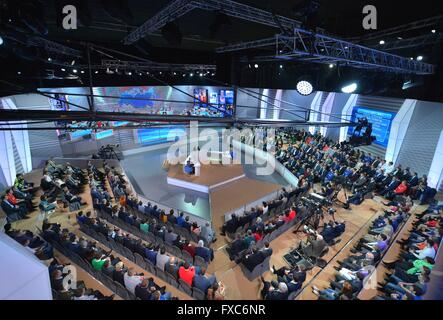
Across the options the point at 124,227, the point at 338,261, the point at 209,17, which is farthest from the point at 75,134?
the point at 338,261

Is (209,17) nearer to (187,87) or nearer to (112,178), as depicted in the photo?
(112,178)

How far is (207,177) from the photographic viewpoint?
12.5 meters

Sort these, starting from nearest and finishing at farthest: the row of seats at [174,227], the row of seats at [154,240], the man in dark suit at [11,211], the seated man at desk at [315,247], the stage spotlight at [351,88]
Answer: the row of seats at [154,240]
the seated man at desk at [315,247]
the row of seats at [174,227]
the man in dark suit at [11,211]
the stage spotlight at [351,88]

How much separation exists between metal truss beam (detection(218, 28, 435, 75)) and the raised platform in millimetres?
6048

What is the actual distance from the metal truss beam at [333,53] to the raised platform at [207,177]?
6048mm

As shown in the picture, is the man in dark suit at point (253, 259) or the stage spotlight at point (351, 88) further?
the stage spotlight at point (351, 88)

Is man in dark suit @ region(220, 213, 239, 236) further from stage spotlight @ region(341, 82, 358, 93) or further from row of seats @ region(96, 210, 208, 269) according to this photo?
stage spotlight @ region(341, 82, 358, 93)

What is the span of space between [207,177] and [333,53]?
24.6 ft

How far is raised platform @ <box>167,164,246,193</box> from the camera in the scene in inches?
463

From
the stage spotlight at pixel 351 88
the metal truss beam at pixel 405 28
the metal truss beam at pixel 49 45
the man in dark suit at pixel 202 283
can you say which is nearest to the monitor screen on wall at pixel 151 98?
the metal truss beam at pixel 49 45

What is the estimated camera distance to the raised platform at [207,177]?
11766mm

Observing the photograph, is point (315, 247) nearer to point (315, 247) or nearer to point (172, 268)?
point (315, 247)

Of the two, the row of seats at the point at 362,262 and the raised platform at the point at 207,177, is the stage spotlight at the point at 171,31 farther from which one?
the row of seats at the point at 362,262

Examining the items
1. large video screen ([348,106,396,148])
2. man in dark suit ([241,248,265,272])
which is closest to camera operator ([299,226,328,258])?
man in dark suit ([241,248,265,272])
